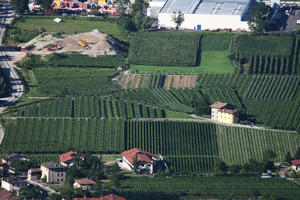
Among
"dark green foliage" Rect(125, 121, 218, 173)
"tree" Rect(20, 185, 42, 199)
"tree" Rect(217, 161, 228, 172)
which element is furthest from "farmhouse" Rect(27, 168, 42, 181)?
"tree" Rect(217, 161, 228, 172)

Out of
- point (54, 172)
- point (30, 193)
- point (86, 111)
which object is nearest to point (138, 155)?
point (54, 172)

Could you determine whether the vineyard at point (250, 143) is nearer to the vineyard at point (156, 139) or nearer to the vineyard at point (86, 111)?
the vineyard at point (156, 139)

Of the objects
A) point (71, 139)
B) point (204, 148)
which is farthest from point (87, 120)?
point (204, 148)

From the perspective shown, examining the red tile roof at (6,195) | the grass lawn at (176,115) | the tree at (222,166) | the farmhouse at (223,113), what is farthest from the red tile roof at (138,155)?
the red tile roof at (6,195)

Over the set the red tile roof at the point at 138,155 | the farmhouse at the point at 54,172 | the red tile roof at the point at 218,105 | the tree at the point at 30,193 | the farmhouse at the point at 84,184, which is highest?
the red tile roof at the point at 218,105

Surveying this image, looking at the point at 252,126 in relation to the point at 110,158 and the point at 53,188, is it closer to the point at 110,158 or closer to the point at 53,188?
the point at 110,158
